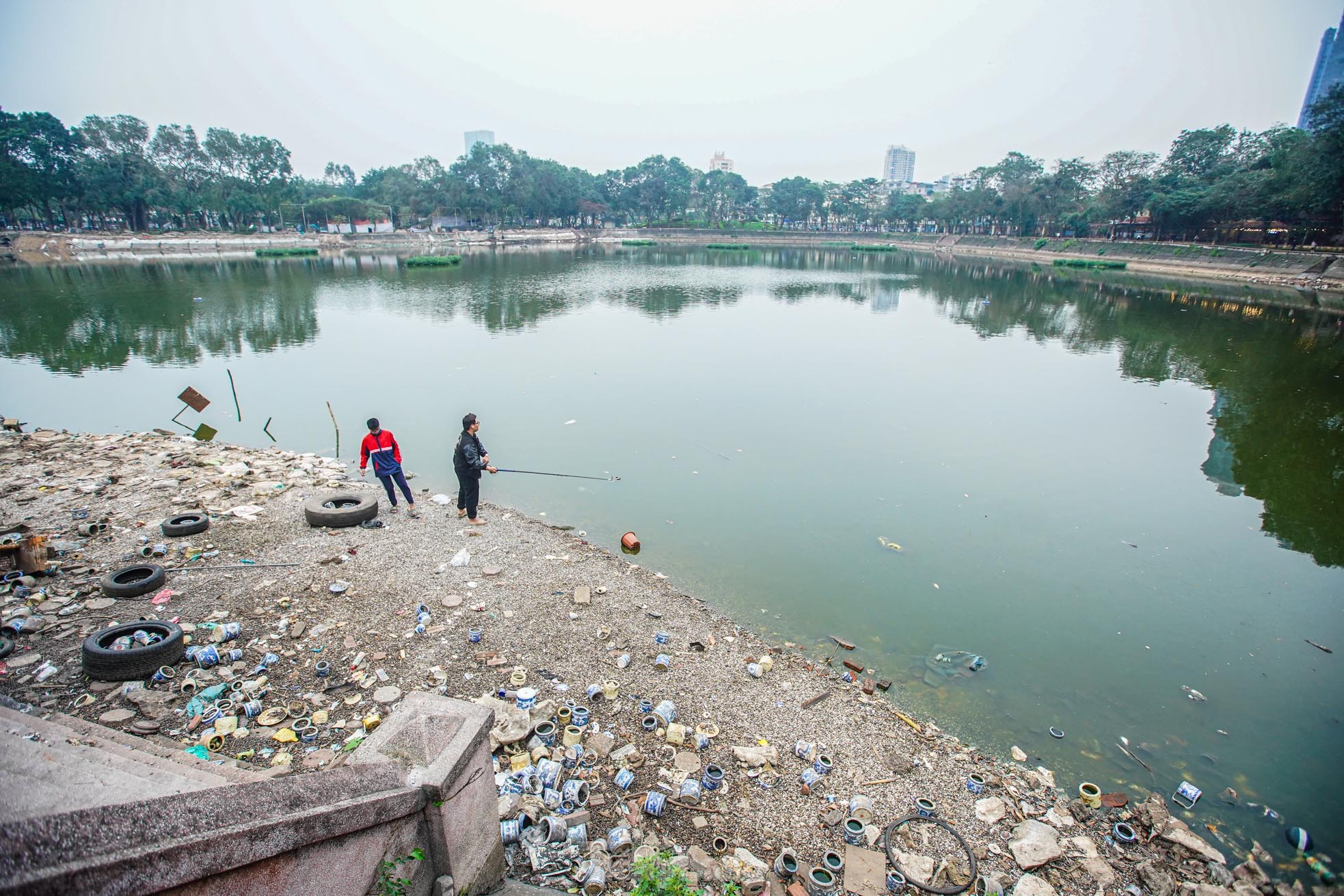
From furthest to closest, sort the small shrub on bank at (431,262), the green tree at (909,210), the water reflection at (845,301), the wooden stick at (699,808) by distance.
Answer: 1. the green tree at (909,210)
2. the small shrub on bank at (431,262)
3. the water reflection at (845,301)
4. the wooden stick at (699,808)

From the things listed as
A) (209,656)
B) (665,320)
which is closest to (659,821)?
(209,656)

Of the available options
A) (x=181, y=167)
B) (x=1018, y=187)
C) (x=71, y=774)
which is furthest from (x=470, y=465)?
(x=181, y=167)

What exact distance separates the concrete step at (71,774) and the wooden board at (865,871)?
3.34 metres

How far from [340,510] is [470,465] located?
1682 mm

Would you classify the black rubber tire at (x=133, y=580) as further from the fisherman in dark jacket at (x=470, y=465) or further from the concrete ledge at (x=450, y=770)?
the concrete ledge at (x=450, y=770)

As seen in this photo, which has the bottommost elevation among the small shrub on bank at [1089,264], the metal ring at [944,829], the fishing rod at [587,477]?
the metal ring at [944,829]

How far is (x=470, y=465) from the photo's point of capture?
7.90 meters

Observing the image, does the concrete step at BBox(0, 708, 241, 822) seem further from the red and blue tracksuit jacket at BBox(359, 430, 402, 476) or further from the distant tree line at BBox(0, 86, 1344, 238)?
the distant tree line at BBox(0, 86, 1344, 238)

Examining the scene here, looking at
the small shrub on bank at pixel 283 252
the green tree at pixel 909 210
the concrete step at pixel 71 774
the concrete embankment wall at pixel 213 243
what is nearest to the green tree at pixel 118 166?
the concrete embankment wall at pixel 213 243

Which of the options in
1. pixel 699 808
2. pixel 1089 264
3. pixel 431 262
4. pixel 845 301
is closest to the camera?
pixel 699 808

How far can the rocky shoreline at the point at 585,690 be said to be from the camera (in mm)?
3916

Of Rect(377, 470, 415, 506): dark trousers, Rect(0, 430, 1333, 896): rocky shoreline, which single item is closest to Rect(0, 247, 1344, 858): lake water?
Rect(0, 430, 1333, 896): rocky shoreline

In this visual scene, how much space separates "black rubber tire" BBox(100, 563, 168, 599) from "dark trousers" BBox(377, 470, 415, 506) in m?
2.46

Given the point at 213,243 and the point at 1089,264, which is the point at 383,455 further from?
the point at 213,243
